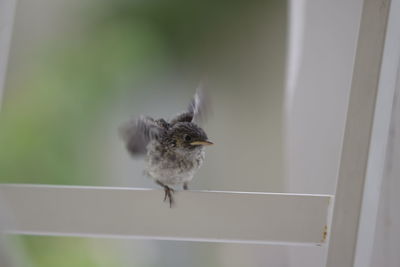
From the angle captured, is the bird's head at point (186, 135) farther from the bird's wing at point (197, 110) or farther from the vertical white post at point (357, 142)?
the vertical white post at point (357, 142)

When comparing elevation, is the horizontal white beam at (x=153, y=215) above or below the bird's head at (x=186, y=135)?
below

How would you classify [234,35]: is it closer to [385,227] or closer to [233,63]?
[233,63]

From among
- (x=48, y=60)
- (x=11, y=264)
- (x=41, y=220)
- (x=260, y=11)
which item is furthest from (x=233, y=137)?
(x=11, y=264)

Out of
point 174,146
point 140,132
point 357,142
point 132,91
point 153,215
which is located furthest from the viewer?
point 132,91

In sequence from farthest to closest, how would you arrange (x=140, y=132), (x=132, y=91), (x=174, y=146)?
(x=132, y=91), (x=174, y=146), (x=140, y=132)

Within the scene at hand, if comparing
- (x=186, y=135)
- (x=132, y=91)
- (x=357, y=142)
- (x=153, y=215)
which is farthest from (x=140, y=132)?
(x=132, y=91)

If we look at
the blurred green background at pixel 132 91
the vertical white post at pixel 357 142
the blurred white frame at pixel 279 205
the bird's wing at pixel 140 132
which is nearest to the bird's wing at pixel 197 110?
the bird's wing at pixel 140 132

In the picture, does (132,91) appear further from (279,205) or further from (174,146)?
(279,205)
